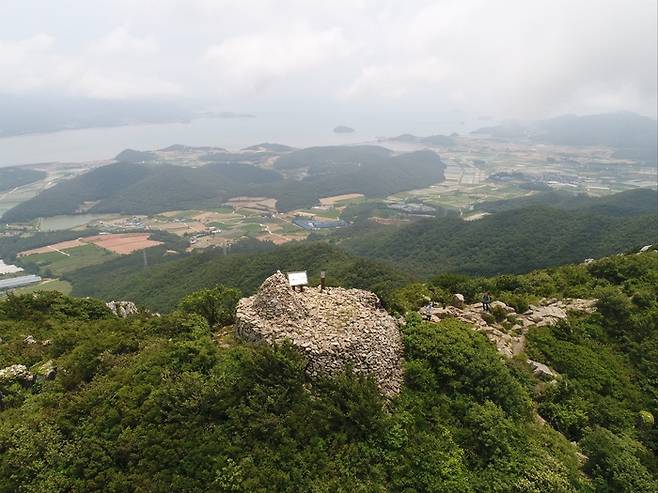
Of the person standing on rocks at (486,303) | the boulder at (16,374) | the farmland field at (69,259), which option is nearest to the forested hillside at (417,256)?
the farmland field at (69,259)

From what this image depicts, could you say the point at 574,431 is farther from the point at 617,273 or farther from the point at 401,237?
the point at 401,237

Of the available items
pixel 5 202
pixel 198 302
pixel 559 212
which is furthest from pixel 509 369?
pixel 5 202

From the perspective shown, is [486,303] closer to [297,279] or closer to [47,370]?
[297,279]

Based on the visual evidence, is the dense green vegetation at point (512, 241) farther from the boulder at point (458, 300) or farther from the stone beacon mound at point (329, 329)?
the stone beacon mound at point (329, 329)

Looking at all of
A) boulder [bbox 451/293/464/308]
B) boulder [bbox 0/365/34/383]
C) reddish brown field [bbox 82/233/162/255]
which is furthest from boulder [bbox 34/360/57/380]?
reddish brown field [bbox 82/233/162/255]

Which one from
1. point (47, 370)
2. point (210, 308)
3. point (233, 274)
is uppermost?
point (210, 308)

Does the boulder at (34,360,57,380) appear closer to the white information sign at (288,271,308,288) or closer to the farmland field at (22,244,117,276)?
the white information sign at (288,271,308,288)

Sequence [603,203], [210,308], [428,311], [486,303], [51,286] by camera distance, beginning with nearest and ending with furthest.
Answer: [428,311] < [210,308] < [486,303] < [51,286] < [603,203]

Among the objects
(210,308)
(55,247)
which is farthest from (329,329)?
(55,247)
